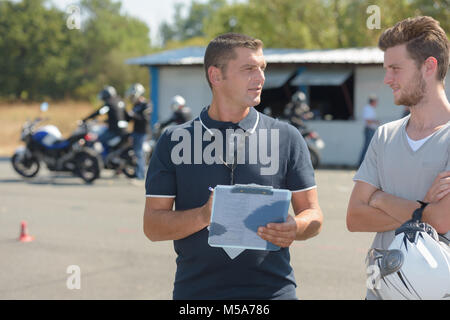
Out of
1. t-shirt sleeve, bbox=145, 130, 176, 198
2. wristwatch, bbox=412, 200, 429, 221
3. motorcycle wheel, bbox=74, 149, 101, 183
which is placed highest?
t-shirt sleeve, bbox=145, 130, 176, 198

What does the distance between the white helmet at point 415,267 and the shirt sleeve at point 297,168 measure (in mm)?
564

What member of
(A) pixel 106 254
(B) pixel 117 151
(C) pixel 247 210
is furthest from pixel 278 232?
(B) pixel 117 151

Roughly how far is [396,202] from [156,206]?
1.02m

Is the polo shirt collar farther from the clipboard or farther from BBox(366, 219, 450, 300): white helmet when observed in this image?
BBox(366, 219, 450, 300): white helmet

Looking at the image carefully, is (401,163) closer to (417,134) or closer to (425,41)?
(417,134)

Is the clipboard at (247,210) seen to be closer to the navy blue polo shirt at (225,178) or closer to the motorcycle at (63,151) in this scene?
the navy blue polo shirt at (225,178)

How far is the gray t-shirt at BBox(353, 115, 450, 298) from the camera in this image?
273 centimetres

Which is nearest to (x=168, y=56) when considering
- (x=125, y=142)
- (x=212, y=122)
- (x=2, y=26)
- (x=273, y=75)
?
(x=273, y=75)

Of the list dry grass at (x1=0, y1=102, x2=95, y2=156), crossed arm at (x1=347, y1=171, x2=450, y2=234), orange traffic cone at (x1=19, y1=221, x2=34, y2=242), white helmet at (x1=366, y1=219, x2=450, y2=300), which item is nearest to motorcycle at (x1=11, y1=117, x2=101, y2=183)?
orange traffic cone at (x1=19, y1=221, x2=34, y2=242)

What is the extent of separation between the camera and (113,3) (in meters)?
95.0

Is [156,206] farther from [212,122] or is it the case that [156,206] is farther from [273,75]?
[273,75]

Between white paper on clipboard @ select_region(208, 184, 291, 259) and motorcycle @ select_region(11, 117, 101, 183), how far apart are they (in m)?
12.1

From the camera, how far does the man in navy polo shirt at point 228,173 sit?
2783 millimetres
